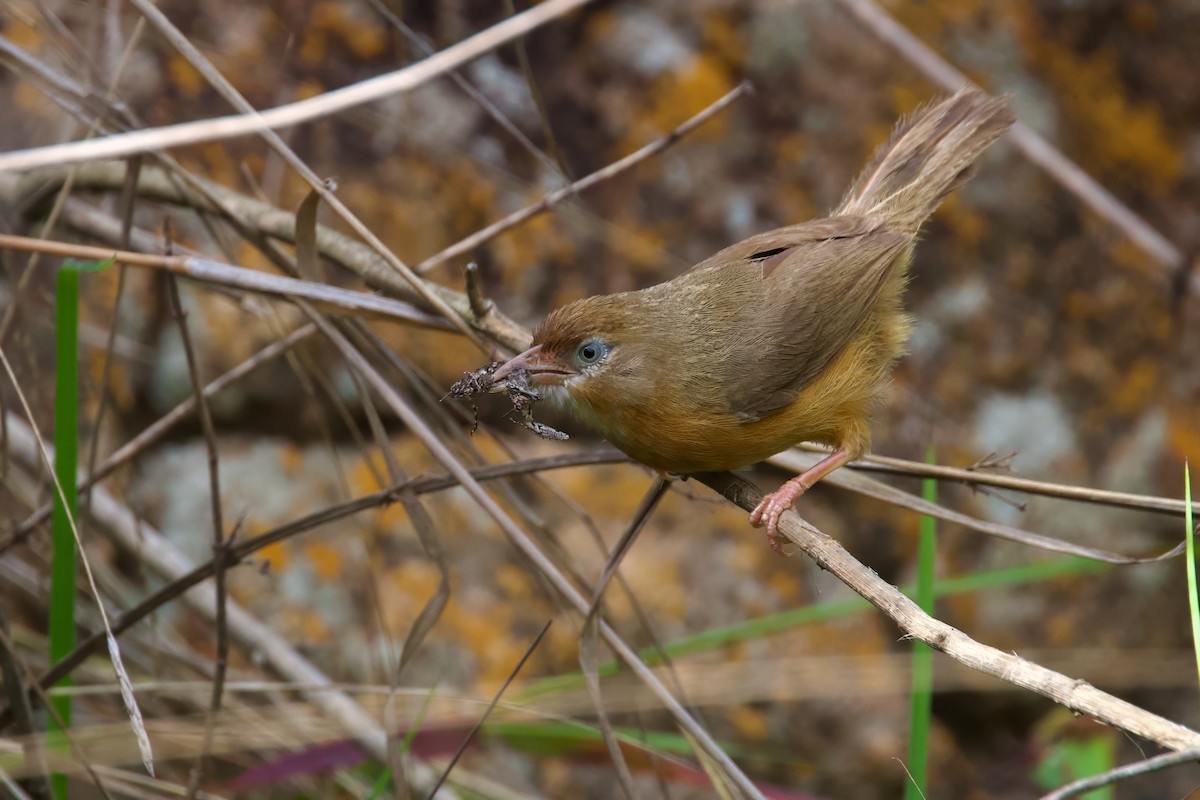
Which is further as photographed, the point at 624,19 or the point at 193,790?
the point at 624,19

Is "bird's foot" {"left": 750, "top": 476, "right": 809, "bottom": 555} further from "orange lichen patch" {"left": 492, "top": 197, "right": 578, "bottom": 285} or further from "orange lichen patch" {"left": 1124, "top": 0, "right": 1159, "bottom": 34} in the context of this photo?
"orange lichen patch" {"left": 1124, "top": 0, "right": 1159, "bottom": 34}

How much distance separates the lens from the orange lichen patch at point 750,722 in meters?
3.56

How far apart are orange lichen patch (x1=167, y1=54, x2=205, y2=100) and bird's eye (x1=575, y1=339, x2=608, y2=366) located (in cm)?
178

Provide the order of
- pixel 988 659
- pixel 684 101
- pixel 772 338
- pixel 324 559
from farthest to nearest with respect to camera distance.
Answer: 1. pixel 684 101
2. pixel 324 559
3. pixel 772 338
4. pixel 988 659

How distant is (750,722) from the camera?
11.7 ft

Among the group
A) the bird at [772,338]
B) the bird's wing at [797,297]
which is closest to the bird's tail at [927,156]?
the bird at [772,338]

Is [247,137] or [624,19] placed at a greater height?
[624,19]

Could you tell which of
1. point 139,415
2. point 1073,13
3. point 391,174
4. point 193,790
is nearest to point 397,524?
point 139,415

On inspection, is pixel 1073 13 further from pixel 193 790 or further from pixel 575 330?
pixel 193 790

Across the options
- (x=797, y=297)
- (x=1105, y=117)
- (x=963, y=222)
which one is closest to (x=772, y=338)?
(x=797, y=297)

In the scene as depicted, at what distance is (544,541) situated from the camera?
2.67 metres

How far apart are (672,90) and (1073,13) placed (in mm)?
1565

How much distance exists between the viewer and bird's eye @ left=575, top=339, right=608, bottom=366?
2.72 meters

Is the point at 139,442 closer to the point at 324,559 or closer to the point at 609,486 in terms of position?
the point at 324,559
